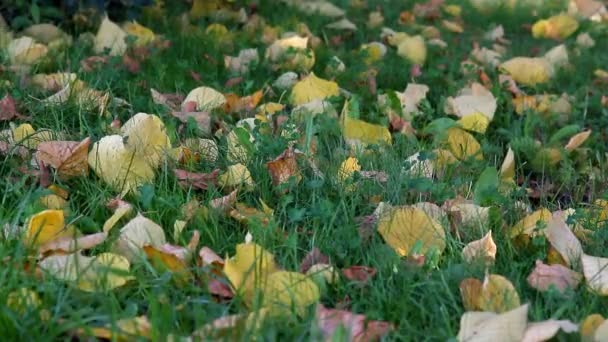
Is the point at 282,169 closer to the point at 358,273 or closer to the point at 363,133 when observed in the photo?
the point at 363,133

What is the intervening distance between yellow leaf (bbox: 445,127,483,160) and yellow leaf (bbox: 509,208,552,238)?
53 cm

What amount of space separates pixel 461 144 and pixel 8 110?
1.22 metres

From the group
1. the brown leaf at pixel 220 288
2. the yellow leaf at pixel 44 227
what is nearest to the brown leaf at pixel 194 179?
the yellow leaf at pixel 44 227

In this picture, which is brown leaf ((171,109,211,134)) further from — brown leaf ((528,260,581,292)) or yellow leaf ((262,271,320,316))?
brown leaf ((528,260,581,292))

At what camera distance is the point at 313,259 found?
5.83ft

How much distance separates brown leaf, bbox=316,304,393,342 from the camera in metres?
1.51

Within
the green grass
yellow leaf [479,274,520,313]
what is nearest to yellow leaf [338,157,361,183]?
the green grass

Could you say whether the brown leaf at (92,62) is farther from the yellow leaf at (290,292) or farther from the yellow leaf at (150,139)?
the yellow leaf at (290,292)

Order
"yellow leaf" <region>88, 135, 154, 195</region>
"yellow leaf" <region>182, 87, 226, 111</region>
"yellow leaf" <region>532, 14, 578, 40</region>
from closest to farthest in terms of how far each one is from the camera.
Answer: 1. "yellow leaf" <region>88, 135, 154, 195</region>
2. "yellow leaf" <region>182, 87, 226, 111</region>
3. "yellow leaf" <region>532, 14, 578, 40</region>

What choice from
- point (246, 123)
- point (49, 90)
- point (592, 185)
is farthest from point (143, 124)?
point (592, 185)

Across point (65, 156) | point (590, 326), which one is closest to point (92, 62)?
point (65, 156)

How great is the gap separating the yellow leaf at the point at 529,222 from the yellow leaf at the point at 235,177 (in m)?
0.61

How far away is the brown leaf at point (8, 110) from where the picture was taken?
94.3 inches

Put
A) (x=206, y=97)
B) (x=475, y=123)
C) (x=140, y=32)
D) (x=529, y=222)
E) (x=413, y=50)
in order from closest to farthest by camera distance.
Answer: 1. (x=529, y=222)
2. (x=206, y=97)
3. (x=475, y=123)
4. (x=140, y=32)
5. (x=413, y=50)
